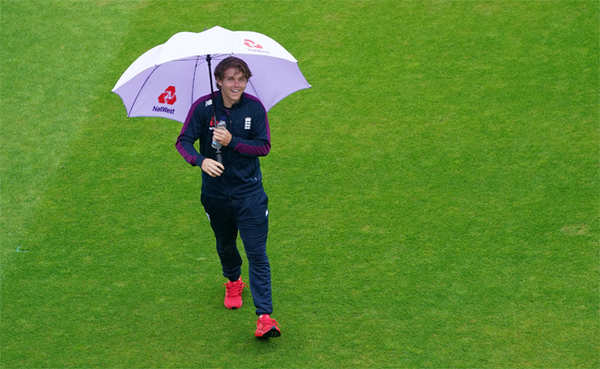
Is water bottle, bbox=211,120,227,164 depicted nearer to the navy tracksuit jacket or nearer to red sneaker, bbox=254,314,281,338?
the navy tracksuit jacket

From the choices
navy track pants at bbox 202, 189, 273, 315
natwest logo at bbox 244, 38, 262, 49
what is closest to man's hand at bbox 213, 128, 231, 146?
navy track pants at bbox 202, 189, 273, 315

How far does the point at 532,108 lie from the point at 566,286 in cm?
278

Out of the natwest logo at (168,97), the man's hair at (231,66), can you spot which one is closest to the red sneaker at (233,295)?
the natwest logo at (168,97)

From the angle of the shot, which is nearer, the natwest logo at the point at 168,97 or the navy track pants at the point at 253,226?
the navy track pants at the point at 253,226

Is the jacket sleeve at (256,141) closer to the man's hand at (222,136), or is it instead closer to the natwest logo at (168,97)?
the man's hand at (222,136)

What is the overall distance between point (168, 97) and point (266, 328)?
1.85 metres

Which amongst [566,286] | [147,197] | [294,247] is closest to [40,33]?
[147,197]

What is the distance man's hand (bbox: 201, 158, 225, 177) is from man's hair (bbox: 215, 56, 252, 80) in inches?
23.3

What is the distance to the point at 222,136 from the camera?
19.1 ft

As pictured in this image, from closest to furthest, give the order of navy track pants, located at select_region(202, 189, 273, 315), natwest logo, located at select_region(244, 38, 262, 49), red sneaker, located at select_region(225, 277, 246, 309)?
1. natwest logo, located at select_region(244, 38, 262, 49)
2. navy track pants, located at select_region(202, 189, 273, 315)
3. red sneaker, located at select_region(225, 277, 246, 309)

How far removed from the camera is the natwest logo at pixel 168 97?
6363 mm

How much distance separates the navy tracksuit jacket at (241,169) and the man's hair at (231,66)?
0.20 metres

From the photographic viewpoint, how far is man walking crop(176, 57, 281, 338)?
19.4 ft

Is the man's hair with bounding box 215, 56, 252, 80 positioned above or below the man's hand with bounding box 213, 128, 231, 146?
above
